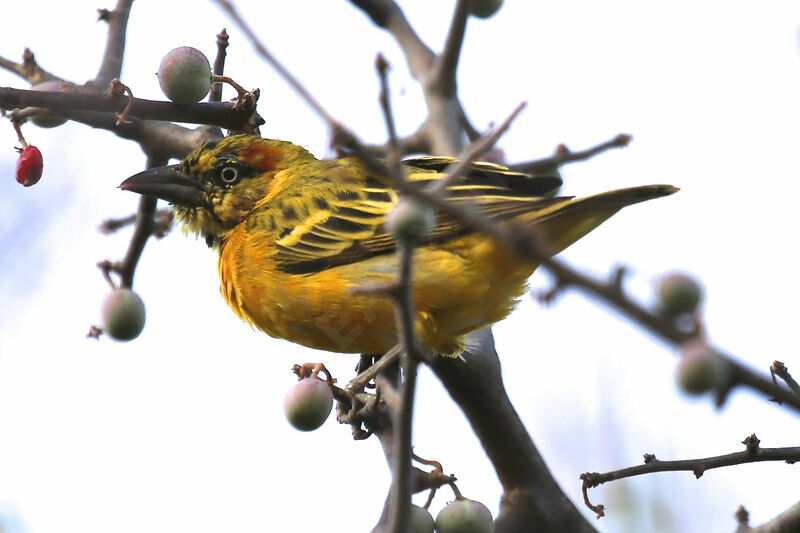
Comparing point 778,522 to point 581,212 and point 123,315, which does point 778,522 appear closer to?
point 581,212

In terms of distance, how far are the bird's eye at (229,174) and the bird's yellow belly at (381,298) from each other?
63cm

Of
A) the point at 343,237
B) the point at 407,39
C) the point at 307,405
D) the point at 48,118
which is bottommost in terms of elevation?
the point at 307,405

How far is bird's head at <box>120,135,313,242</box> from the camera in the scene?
5.36 metres

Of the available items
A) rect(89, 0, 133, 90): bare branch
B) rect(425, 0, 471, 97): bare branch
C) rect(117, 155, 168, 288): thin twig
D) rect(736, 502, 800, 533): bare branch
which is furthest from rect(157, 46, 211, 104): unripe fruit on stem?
rect(736, 502, 800, 533): bare branch

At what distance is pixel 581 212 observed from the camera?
4.12m

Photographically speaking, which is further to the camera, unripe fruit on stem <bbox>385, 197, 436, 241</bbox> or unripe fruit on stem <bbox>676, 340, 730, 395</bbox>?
unripe fruit on stem <bbox>385, 197, 436, 241</bbox>

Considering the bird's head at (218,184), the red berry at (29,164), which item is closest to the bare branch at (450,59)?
the bird's head at (218,184)

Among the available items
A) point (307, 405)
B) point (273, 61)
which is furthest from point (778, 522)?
point (273, 61)

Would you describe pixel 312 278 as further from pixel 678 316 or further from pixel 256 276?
pixel 678 316

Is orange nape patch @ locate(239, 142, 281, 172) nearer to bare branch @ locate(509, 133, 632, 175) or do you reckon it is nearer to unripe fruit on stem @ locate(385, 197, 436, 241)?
bare branch @ locate(509, 133, 632, 175)

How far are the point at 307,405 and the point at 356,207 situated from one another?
1.63 meters

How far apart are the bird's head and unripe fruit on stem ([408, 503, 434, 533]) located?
2.48 meters

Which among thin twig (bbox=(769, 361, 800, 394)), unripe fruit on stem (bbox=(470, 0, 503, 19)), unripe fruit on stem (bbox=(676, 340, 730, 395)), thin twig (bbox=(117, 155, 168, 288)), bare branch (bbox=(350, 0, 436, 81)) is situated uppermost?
bare branch (bbox=(350, 0, 436, 81))

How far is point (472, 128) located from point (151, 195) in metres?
1.92
